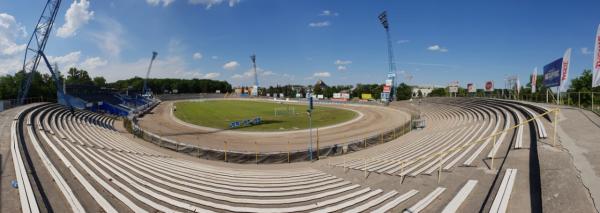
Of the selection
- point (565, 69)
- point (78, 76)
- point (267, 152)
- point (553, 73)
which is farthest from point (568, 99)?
point (78, 76)

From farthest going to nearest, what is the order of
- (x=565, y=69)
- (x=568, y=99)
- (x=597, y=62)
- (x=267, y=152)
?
(x=568, y=99)
(x=267, y=152)
(x=565, y=69)
(x=597, y=62)

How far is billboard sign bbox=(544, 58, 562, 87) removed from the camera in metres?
21.2

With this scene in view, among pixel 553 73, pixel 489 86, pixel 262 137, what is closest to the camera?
pixel 553 73

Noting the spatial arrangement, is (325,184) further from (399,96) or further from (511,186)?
(399,96)

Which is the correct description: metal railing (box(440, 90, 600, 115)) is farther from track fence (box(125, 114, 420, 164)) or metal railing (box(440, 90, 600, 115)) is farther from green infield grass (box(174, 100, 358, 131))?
green infield grass (box(174, 100, 358, 131))

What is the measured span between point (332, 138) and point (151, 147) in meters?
20.1

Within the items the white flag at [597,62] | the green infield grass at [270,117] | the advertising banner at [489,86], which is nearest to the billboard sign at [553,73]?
the white flag at [597,62]

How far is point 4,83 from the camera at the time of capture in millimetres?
59375

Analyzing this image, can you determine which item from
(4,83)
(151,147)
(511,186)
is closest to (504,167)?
(511,186)

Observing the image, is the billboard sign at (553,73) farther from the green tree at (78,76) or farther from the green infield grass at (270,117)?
the green tree at (78,76)

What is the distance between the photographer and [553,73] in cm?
2216

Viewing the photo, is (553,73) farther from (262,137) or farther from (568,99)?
(262,137)

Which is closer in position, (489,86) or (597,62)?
(597,62)

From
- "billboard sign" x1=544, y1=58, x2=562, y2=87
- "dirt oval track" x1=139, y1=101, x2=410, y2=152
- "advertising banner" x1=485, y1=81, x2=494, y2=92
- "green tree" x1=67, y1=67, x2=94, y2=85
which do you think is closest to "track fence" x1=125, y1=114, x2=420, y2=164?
"dirt oval track" x1=139, y1=101, x2=410, y2=152
